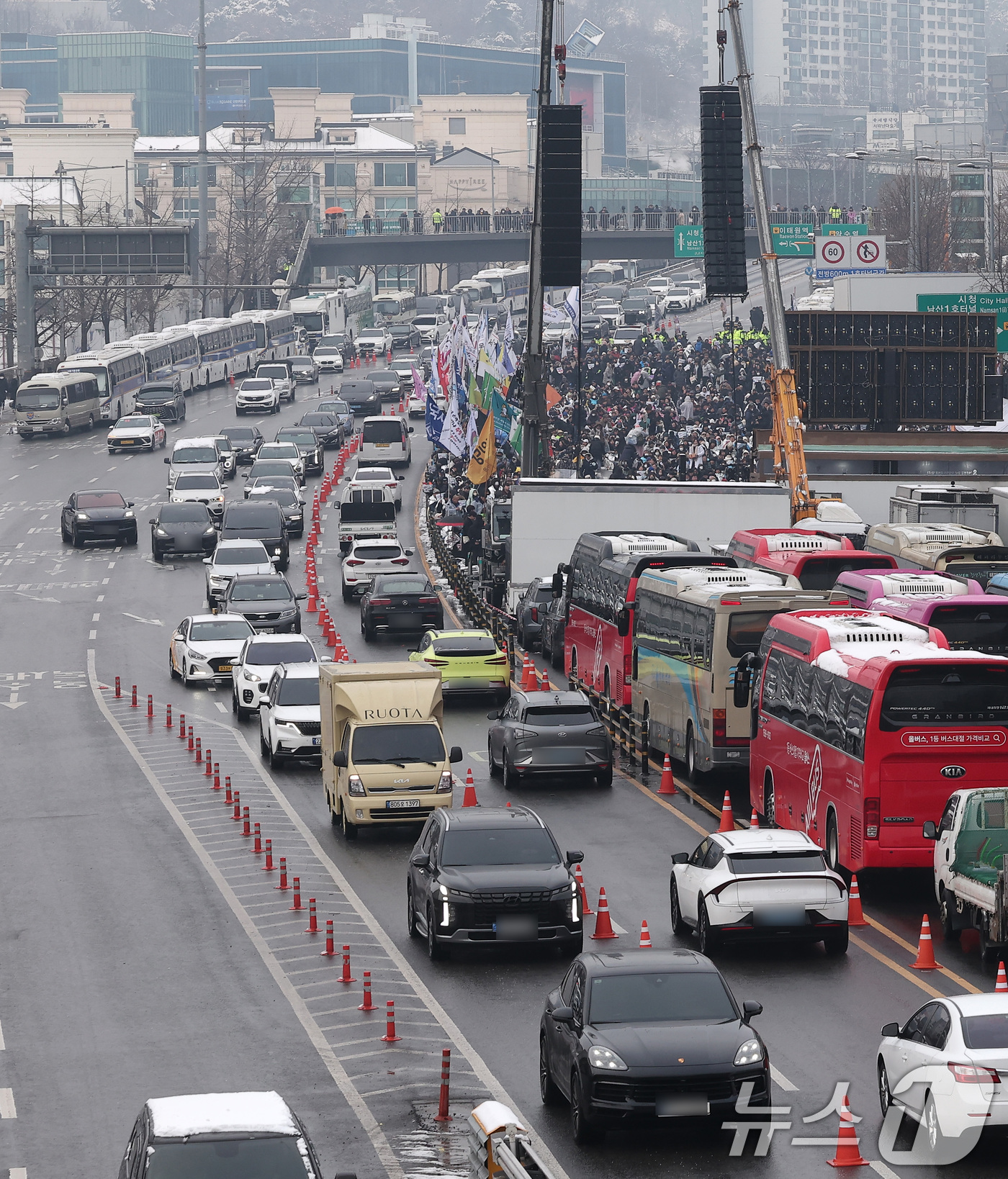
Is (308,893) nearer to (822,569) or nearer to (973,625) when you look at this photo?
(973,625)

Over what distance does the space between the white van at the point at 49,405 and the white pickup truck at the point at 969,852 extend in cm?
6752

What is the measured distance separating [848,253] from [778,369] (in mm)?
28443

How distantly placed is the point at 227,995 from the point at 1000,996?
784 cm

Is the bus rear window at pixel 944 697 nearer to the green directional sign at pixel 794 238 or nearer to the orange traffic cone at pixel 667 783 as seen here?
the orange traffic cone at pixel 667 783

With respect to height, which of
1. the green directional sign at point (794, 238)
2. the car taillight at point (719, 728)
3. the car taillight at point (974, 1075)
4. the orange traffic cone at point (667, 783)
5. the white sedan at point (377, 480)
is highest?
the green directional sign at point (794, 238)

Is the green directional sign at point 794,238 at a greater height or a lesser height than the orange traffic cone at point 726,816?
greater

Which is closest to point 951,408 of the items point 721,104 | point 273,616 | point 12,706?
point 721,104

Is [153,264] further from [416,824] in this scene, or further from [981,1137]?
[981,1137]

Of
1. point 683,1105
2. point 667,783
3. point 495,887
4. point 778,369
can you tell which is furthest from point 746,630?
point 778,369

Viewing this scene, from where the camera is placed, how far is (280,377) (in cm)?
9625

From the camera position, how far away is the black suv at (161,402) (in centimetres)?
8912

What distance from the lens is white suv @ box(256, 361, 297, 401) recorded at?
9556cm

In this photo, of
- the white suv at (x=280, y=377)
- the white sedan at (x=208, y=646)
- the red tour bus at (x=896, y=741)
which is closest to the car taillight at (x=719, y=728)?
the red tour bus at (x=896, y=741)

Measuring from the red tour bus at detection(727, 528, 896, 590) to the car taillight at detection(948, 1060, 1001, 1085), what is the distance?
20922 millimetres
